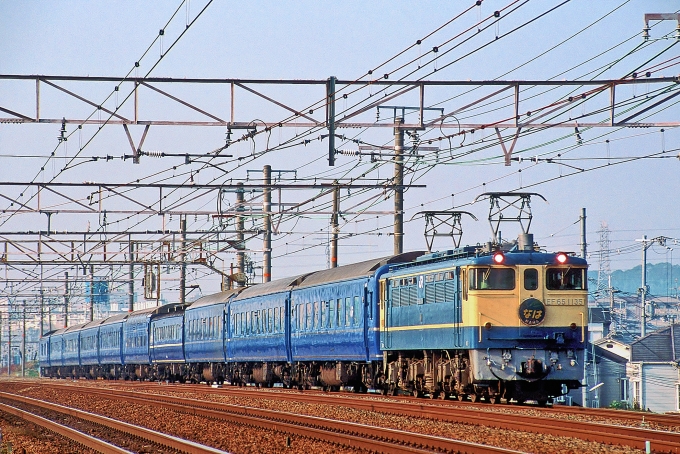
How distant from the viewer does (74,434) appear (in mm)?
19344

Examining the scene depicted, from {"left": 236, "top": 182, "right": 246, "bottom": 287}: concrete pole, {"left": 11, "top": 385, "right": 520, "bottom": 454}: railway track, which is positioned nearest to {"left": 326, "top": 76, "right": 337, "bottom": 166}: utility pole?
{"left": 11, "top": 385, "right": 520, "bottom": 454}: railway track

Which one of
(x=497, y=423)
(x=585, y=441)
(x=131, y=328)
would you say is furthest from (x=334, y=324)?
(x=131, y=328)

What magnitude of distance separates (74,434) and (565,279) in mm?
10566

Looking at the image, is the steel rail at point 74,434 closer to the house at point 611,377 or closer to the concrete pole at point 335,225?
the concrete pole at point 335,225

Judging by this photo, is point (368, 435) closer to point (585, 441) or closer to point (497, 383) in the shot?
point (585, 441)

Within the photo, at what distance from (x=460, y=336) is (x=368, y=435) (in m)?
6.20

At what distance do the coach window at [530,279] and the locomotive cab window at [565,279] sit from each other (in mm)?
255

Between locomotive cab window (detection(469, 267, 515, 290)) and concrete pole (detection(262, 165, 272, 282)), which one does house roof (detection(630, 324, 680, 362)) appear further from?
locomotive cab window (detection(469, 267, 515, 290))

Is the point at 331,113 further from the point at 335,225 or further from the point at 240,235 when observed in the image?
the point at 240,235

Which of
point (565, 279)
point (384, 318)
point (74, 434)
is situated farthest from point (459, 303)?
point (74, 434)

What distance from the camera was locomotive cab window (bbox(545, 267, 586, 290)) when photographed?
22.9 meters

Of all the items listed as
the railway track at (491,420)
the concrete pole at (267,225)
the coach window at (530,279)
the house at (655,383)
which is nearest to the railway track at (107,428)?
the railway track at (491,420)

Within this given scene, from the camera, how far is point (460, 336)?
22891 mm

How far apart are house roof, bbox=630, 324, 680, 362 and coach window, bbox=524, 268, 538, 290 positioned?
136 feet
